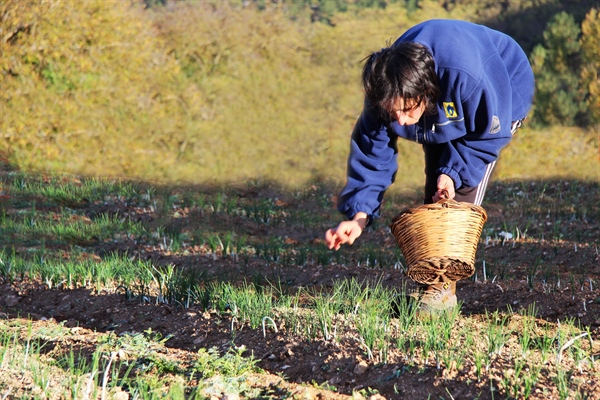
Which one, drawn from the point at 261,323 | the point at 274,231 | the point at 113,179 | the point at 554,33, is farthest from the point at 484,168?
the point at 554,33

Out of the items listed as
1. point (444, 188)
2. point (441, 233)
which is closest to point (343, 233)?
point (441, 233)

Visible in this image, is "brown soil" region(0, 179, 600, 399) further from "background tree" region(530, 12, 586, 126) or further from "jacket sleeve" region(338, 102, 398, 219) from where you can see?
"background tree" region(530, 12, 586, 126)

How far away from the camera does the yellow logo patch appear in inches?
107

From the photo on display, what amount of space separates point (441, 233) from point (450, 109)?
497mm

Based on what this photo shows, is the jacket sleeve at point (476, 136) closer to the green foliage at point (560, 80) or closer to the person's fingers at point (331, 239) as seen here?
the person's fingers at point (331, 239)

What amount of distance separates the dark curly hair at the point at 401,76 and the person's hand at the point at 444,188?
45 centimetres

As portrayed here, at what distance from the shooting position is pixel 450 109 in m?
2.74

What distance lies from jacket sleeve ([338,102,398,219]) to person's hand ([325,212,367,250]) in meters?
0.15

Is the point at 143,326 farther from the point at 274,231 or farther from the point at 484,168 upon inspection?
the point at 274,231

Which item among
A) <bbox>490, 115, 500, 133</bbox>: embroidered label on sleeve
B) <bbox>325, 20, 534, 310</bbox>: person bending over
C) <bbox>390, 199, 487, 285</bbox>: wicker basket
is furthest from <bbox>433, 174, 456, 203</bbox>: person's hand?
<bbox>490, 115, 500, 133</bbox>: embroidered label on sleeve

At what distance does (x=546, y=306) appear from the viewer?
3521mm

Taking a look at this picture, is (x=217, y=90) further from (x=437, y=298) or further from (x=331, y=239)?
(x=331, y=239)

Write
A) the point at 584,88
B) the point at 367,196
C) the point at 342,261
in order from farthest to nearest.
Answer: the point at 584,88
the point at 342,261
the point at 367,196

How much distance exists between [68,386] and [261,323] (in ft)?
3.36
